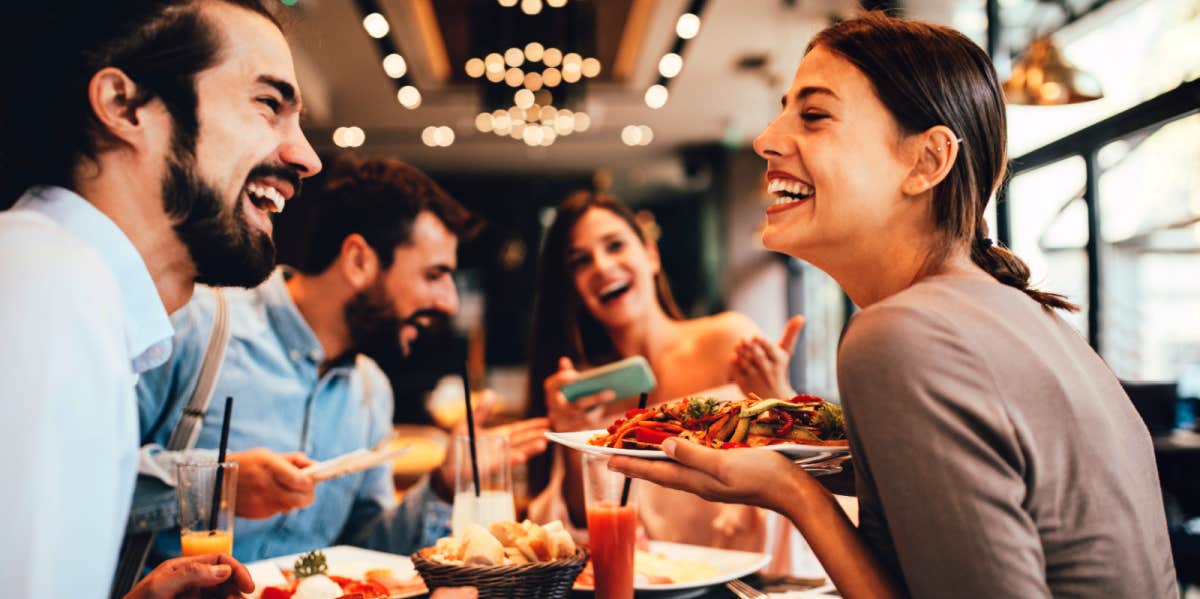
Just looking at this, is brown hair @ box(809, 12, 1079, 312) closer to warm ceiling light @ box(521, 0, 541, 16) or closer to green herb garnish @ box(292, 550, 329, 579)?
green herb garnish @ box(292, 550, 329, 579)

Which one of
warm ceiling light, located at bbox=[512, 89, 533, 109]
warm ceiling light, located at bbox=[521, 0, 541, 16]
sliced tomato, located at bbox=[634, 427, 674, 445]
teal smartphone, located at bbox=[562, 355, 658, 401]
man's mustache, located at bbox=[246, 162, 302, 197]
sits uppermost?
warm ceiling light, located at bbox=[521, 0, 541, 16]

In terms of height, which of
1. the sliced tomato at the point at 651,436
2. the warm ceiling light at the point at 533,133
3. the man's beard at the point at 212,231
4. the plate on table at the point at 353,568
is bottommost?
the plate on table at the point at 353,568

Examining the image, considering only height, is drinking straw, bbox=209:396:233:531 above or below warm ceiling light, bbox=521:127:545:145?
below

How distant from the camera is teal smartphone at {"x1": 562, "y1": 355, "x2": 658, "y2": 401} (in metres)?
2.35

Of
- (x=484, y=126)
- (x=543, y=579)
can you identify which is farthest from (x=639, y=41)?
(x=543, y=579)

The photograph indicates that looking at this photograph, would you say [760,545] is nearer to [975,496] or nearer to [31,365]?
[975,496]

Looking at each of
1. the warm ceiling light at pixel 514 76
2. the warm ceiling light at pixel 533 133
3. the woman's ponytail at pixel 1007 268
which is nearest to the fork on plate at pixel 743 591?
the woman's ponytail at pixel 1007 268

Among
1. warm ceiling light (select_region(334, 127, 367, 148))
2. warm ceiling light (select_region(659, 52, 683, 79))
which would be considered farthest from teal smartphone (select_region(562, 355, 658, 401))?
warm ceiling light (select_region(334, 127, 367, 148))

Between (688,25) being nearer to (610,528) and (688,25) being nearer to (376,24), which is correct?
(376,24)

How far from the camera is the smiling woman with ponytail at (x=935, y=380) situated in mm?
1031

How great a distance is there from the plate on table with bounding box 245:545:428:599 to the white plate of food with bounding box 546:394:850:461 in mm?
511

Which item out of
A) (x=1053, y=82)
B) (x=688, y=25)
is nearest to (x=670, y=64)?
(x=688, y=25)

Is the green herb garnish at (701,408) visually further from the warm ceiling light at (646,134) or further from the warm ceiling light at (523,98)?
the warm ceiling light at (646,134)

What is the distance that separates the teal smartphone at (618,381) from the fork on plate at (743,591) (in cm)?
72
